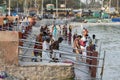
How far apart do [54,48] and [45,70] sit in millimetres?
4012

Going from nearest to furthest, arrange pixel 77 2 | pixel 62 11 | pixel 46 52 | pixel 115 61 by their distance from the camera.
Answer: pixel 46 52
pixel 115 61
pixel 62 11
pixel 77 2

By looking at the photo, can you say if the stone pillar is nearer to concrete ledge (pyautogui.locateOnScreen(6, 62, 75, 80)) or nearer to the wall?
the wall

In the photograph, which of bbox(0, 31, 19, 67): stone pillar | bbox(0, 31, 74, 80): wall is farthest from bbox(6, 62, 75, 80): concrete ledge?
bbox(0, 31, 19, 67): stone pillar

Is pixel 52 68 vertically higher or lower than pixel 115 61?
higher

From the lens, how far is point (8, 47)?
1421cm

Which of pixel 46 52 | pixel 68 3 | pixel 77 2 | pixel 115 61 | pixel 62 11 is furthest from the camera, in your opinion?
pixel 77 2

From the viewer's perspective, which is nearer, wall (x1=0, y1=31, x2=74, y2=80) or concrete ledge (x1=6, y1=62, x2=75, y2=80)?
wall (x1=0, y1=31, x2=74, y2=80)

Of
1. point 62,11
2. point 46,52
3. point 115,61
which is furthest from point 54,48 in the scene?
point 62,11

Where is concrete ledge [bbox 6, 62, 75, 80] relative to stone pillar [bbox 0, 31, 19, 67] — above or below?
below

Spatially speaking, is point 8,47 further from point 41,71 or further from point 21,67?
point 41,71

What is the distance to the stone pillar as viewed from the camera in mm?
14180

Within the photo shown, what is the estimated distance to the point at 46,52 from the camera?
17719mm

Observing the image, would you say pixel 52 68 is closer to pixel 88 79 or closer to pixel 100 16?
pixel 88 79

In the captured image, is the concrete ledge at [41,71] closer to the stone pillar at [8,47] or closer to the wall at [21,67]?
the wall at [21,67]
